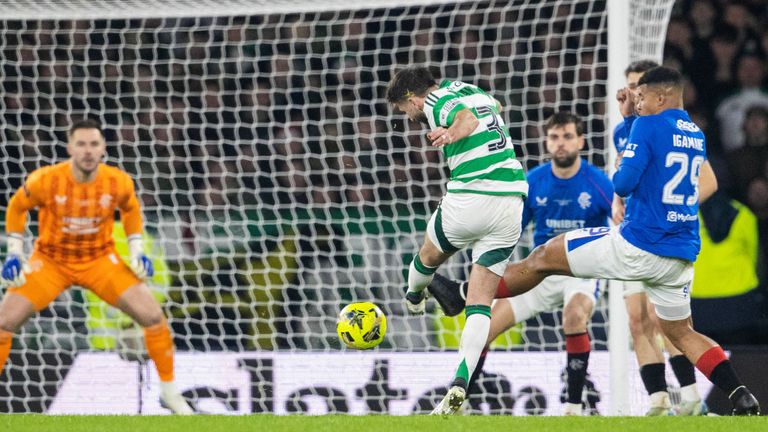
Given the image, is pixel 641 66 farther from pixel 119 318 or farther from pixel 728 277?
pixel 119 318

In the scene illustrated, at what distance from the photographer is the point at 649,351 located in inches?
260

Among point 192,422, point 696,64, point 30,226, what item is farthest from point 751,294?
point 30,226

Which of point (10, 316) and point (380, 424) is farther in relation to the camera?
point (10, 316)

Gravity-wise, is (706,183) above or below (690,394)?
above

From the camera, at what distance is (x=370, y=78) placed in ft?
34.8

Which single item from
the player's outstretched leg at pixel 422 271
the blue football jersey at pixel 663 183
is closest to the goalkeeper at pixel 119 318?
the player's outstretched leg at pixel 422 271

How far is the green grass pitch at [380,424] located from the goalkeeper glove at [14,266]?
1845 mm

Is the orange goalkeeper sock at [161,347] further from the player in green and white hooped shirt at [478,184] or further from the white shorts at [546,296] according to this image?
the player in green and white hooped shirt at [478,184]

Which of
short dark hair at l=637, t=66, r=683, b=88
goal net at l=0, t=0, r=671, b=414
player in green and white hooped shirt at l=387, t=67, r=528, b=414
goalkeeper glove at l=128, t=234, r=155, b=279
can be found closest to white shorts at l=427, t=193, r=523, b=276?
player in green and white hooped shirt at l=387, t=67, r=528, b=414

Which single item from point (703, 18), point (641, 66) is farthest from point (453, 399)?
point (703, 18)

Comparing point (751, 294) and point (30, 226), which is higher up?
point (30, 226)

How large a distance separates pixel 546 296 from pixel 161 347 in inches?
91.1

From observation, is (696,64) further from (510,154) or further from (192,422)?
(192,422)

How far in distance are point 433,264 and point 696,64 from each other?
15.6 ft
